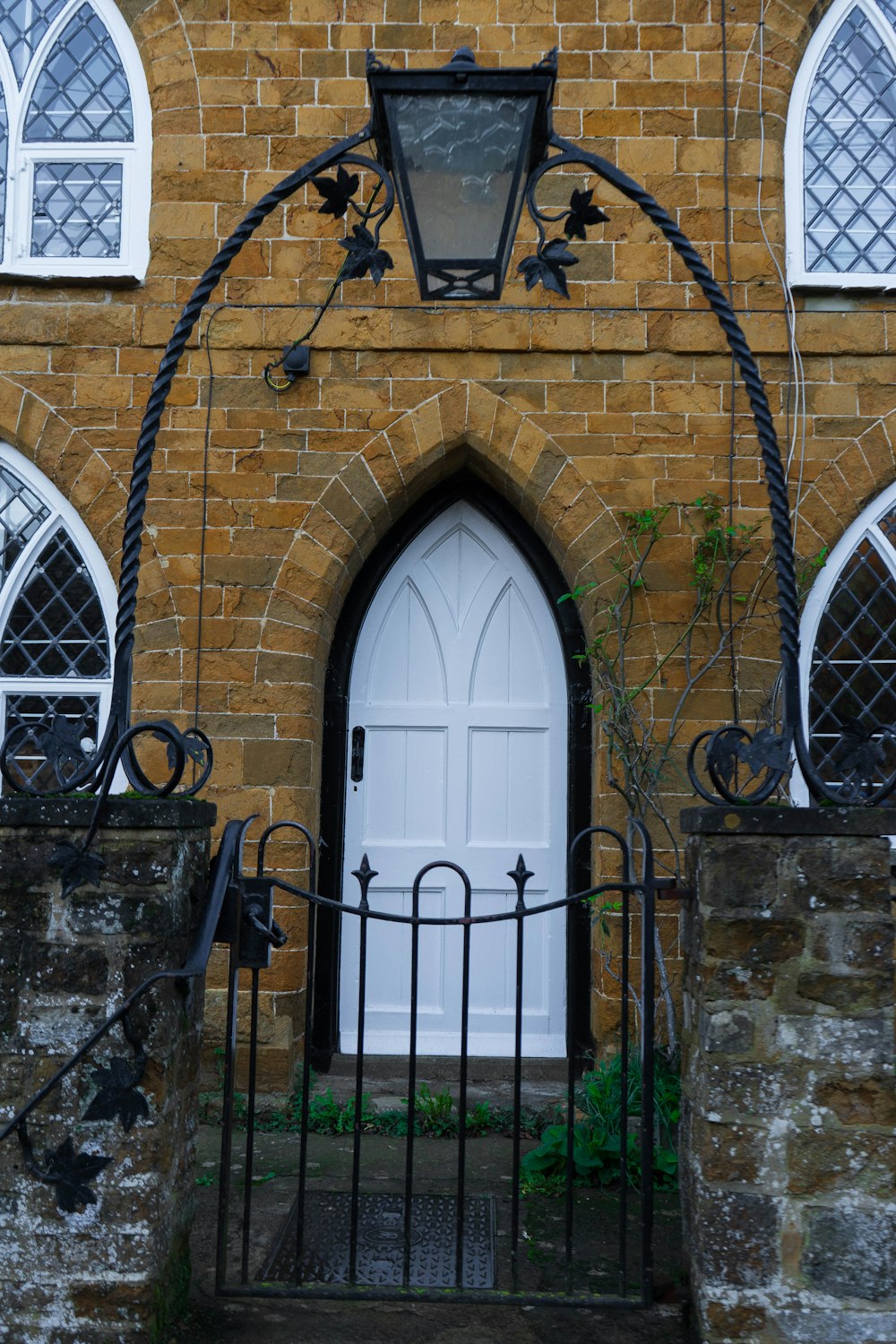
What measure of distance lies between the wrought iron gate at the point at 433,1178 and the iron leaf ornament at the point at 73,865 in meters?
0.42

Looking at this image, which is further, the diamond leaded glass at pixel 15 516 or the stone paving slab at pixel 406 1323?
the diamond leaded glass at pixel 15 516

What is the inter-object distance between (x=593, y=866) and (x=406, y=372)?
7.83 ft

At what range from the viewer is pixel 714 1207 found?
2740mm

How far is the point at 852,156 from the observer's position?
5.41 metres

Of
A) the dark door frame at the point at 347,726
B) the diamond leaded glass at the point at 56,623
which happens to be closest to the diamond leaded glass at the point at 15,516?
the diamond leaded glass at the point at 56,623

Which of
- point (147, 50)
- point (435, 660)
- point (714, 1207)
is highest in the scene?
point (147, 50)

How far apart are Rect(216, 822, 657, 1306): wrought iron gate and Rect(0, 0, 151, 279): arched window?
9.82ft

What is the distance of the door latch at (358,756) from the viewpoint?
5496mm

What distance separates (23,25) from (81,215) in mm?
976

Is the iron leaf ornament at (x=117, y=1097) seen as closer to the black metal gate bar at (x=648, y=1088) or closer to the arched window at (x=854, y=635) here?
the black metal gate bar at (x=648, y=1088)

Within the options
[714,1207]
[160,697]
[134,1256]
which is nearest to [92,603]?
[160,697]

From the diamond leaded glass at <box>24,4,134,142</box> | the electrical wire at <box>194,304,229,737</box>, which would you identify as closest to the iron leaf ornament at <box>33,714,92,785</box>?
the electrical wire at <box>194,304,229,737</box>

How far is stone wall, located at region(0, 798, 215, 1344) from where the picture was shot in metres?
2.71

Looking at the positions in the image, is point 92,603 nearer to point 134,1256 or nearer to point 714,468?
point 714,468
